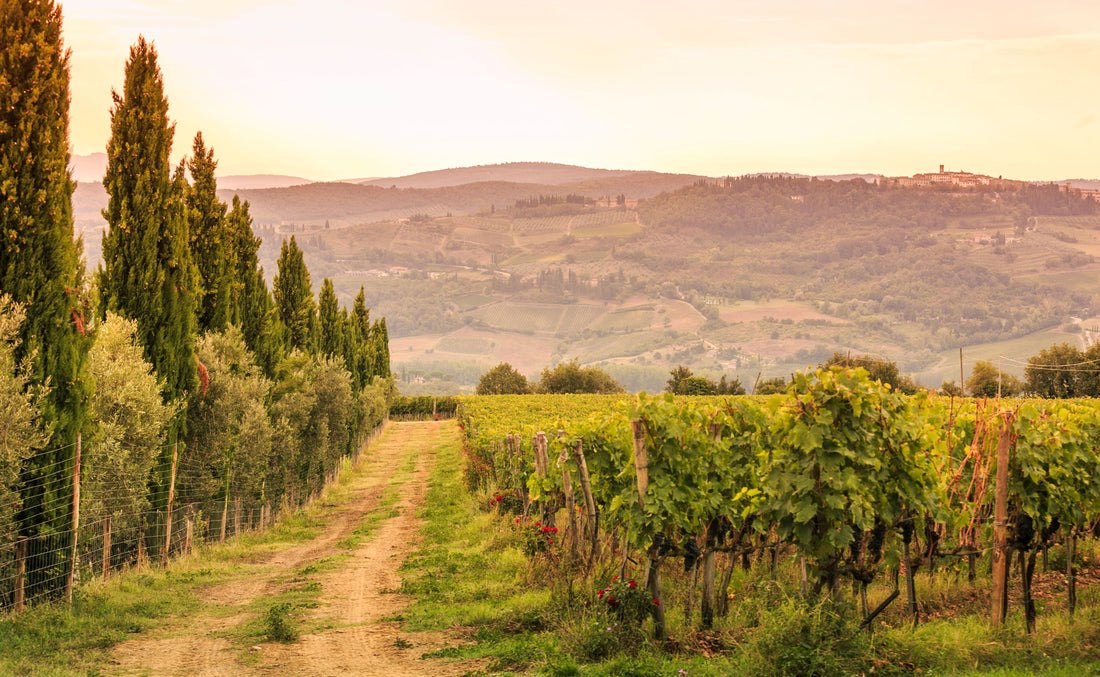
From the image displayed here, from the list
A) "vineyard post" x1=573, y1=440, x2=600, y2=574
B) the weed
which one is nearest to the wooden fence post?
the weed

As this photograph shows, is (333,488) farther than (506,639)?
Yes

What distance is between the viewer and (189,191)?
2238cm

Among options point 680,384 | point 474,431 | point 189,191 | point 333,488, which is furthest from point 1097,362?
point 189,191

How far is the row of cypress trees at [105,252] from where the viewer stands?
40.2ft

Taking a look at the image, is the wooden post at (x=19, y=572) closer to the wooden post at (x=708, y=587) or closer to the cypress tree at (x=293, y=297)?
the wooden post at (x=708, y=587)

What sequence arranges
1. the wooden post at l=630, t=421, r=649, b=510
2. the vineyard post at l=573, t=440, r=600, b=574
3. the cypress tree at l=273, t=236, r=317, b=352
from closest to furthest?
the wooden post at l=630, t=421, r=649, b=510 → the vineyard post at l=573, t=440, r=600, b=574 → the cypress tree at l=273, t=236, r=317, b=352

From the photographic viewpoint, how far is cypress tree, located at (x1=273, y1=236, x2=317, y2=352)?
35625mm

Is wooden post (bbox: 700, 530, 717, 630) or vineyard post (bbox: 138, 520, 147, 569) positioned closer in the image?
wooden post (bbox: 700, 530, 717, 630)

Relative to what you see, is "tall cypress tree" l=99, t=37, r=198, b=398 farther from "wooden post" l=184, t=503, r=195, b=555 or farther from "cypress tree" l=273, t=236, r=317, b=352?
"cypress tree" l=273, t=236, r=317, b=352

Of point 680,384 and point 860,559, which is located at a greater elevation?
point 860,559

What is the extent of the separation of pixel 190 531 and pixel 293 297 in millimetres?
19325

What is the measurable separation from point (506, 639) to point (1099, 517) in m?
9.73

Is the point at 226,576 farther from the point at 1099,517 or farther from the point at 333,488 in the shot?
the point at 333,488

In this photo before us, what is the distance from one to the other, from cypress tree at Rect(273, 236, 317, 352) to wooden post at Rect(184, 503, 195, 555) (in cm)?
1740
